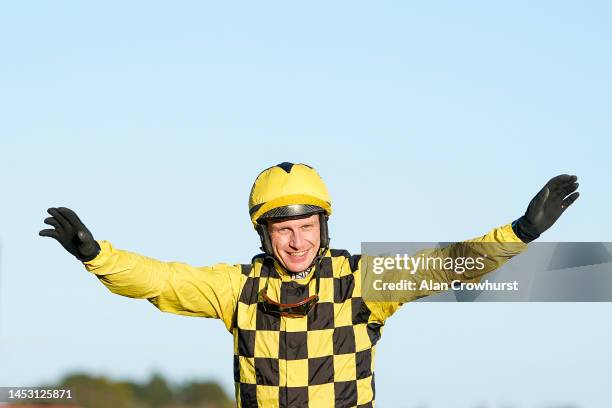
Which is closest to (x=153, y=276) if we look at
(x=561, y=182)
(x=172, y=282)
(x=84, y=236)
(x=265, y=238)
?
(x=172, y=282)

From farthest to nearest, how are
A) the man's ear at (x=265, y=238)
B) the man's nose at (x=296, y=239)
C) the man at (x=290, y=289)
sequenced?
1. the man's ear at (x=265, y=238)
2. the man's nose at (x=296, y=239)
3. the man at (x=290, y=289)

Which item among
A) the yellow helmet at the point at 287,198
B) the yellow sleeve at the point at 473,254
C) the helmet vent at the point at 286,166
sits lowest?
the yellow sleeve at the point at 473,254

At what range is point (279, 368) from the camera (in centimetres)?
691

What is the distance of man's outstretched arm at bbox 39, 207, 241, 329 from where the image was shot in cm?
681

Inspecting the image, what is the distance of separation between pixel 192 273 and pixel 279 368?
925 mm

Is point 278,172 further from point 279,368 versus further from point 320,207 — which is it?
point 279,368

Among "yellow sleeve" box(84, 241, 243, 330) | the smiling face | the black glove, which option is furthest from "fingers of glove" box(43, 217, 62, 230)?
the smiling face

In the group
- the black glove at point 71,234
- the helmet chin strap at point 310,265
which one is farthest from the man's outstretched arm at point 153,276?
the helmet chin strap at point 310,265

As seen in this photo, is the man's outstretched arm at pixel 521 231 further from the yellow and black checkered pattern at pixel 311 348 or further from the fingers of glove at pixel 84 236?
the fingers of glove at pixel 84 236

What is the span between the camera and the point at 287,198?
23.1 feet

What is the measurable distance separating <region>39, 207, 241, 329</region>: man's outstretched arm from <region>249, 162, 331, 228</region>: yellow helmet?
19.9 inches

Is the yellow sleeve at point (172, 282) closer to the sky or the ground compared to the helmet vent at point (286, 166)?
closer to the ground

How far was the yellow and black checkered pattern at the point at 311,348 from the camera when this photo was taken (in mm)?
6898

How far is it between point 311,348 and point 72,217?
6.07ft
